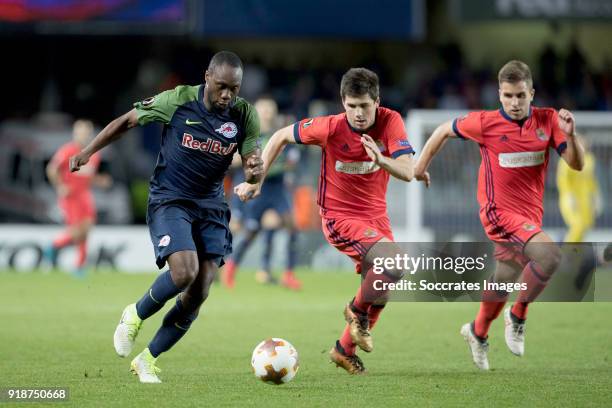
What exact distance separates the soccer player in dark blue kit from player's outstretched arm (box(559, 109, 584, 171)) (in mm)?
2062

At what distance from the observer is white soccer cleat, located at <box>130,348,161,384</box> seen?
23.6 ft

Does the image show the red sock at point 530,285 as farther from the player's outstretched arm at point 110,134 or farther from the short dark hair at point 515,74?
the player's outstretched arm at point 110,134

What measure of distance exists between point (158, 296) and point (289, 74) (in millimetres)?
16798

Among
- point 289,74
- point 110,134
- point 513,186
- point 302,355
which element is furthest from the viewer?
point 289,74

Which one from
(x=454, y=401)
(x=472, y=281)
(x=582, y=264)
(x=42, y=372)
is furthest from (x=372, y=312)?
(x=582, y=264)

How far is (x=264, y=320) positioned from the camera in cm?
1138

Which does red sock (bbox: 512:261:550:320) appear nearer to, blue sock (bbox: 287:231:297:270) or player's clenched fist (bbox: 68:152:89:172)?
player's clenched fist (bbox: 68:152:89:172)

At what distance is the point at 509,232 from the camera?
26.7 ft

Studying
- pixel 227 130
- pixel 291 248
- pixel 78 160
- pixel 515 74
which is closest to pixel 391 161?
pixel 227 130

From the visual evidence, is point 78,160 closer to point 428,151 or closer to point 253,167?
point 253,167

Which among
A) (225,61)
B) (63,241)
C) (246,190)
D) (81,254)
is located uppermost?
(225,61)

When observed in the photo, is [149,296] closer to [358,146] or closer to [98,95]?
[358,146]

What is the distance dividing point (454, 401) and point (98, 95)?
1857 centimetres

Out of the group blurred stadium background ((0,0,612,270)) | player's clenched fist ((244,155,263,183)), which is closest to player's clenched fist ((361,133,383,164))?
player's clenched fist ((244,155,263,183))
